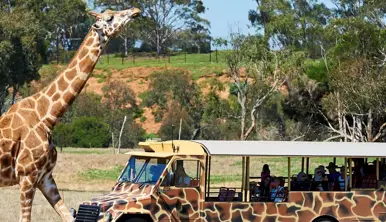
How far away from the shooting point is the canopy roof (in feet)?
48.0

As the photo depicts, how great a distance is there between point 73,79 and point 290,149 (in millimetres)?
4309

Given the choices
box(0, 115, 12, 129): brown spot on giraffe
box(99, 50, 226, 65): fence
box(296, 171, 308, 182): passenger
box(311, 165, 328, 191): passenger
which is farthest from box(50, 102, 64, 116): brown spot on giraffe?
box(99, 50, 226, 65): fence

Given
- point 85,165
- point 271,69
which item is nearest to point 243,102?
point 271,69

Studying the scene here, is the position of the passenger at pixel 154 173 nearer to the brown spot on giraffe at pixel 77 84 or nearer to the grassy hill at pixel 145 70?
the brown spot on giraffe at pixel 77 84

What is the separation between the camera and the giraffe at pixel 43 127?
11.8 m

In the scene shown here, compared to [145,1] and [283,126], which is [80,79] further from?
[145,1]

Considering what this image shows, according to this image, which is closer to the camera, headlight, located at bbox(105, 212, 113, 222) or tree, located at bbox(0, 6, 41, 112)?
headlight, located at bbox(105, 212, 113, 222)

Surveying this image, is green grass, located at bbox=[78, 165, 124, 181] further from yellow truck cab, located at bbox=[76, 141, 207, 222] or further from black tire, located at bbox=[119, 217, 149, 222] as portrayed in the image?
black tire, located at bbox=[119, 217, 149, 222]

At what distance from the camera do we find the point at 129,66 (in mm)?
82312

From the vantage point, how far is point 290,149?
15023mm

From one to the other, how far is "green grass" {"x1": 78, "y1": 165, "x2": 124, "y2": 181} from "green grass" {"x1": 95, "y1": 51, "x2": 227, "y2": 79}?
41.7m

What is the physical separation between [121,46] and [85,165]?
60.9m

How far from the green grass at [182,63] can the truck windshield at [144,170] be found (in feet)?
196

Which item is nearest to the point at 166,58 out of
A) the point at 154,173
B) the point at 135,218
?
the point at 154,173
